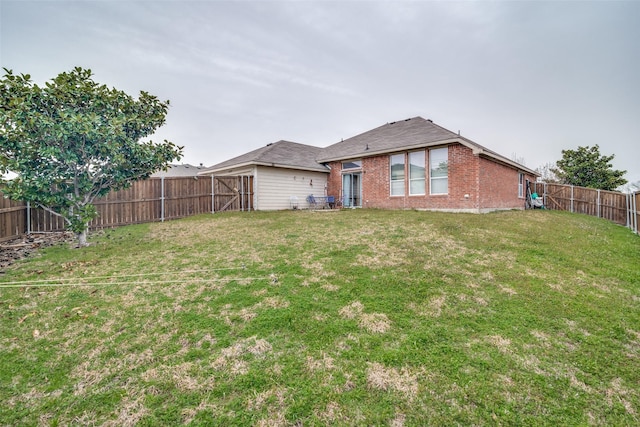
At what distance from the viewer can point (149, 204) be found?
39.3 ft

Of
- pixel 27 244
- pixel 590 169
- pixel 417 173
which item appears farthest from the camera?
pixel 590 169

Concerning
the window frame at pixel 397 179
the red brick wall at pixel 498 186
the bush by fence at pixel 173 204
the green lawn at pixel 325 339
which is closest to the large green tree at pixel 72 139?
the green lawn at pixel 325 339

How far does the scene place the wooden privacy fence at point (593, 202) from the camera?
1129cm

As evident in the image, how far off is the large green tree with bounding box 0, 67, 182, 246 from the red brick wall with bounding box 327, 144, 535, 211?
10.2 metres

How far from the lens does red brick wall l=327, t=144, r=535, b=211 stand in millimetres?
11664

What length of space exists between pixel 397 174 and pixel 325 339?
39.9ft

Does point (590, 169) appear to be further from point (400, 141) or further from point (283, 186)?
point (283, 186)

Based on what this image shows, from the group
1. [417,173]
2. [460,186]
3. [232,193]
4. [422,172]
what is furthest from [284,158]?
[460,186]

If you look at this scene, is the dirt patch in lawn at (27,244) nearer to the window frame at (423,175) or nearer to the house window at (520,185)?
the window frame at (423,175)

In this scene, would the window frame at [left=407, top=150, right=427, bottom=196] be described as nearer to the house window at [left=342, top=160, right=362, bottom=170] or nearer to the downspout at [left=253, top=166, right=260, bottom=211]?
the house window at [left=342, top=160, right=362, bottom=170]

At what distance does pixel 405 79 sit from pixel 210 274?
15.9 metres

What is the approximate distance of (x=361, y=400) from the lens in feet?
7.27

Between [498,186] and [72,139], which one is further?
[498,186]

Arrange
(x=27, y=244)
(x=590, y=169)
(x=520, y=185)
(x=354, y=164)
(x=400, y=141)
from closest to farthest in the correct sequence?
(x=27, y=244) < (x=400, y=141) < (x=354, y=164) < (x=520, y=185) < (x=590, y=169)
